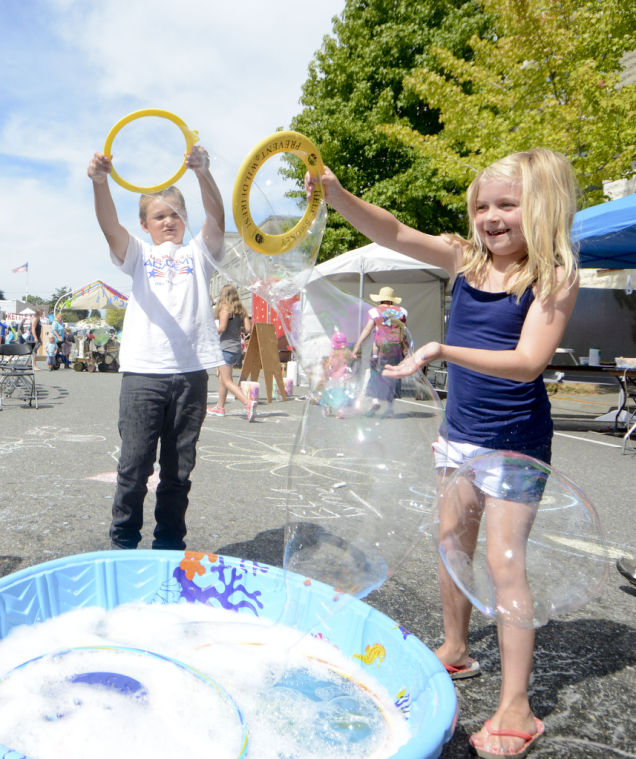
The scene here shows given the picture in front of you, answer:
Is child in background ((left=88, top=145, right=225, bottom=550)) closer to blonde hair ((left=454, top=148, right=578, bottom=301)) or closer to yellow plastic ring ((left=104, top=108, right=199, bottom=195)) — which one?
yellow plastic ring ((left=104, top=108, right=199, bottom=195))

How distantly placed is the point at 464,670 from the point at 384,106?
16063mm

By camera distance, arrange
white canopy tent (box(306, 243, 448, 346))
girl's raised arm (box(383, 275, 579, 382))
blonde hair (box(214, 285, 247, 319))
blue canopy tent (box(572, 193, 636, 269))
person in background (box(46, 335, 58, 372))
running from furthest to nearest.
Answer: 1. person in background (box(46, 335, 58, 372))
2. white canopy tent (box(306, 243, 448, 346))
3. blonde hair (box(214, 285, 247, 319))
4. blue canopy tent (box(572, 193, 636, 269))
5. girl's raised arm (box(383, 275, 579, 382))

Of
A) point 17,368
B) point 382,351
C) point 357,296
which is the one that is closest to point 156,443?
point 382,351

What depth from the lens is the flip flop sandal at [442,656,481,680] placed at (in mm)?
1986

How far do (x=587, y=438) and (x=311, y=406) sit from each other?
6120mm

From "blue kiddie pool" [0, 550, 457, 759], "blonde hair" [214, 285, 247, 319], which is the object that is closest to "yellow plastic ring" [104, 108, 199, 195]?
"blue kiddie pool" [0, 550, 457, 759]

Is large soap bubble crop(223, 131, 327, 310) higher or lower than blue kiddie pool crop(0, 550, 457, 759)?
higher

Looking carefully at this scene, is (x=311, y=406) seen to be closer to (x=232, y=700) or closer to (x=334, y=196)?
(x=334, y=196)

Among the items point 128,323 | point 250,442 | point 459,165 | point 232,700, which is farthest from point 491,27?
point 232,700

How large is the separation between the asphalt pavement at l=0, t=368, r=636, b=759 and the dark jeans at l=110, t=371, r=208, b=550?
596 mm

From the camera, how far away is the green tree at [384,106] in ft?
50.3

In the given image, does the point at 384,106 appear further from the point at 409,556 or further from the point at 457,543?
the point at 457,543

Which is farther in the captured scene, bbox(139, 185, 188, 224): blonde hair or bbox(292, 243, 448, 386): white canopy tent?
bbox(139, 185, 188, 224): blonde hair

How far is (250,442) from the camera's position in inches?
236
